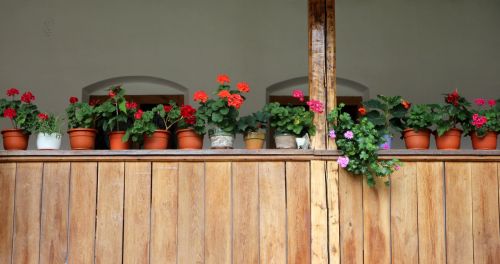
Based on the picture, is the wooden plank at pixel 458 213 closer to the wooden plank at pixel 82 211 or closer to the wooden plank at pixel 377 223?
the wooden plank at pixel 377 223

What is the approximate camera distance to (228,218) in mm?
4711

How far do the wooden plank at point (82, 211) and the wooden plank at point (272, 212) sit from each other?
3.80ft

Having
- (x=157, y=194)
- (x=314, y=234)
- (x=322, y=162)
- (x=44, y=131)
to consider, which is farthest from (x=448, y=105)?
(x=44, y=131)

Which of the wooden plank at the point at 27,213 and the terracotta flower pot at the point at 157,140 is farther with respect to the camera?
the terracotta flower pot at the point at 157,140

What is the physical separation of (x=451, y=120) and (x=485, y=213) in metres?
0.71

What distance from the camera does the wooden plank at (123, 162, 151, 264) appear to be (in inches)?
184

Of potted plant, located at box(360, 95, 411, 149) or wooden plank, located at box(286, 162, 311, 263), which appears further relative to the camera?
potted plant, located at box(360, 95, 411, 149)

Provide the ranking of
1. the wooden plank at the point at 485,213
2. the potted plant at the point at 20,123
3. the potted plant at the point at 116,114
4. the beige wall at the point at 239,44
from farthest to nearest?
1. the beige wall at the point at 239,44
2. the potted plant at the point at 20,123
3. the potted plant at the point at 116,114
4. the wooden plank at the point at 485,213

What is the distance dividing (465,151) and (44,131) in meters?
2.99

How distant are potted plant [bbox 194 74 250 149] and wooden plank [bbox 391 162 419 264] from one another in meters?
1.18

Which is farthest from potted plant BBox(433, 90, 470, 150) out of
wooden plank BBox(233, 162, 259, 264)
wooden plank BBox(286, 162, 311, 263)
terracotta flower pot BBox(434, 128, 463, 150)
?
wooden plank BBox(233, 162, 259, 264)

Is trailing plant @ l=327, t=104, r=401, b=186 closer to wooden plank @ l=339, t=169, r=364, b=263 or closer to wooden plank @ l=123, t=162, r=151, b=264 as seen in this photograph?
wooden plank @ l=339, t=169, r=364, b=263

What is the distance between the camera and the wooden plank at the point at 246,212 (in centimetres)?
468

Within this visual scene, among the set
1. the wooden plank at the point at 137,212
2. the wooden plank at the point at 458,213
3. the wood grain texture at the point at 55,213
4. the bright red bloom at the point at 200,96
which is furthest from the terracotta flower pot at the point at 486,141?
the wood grain texture at the point at 55,213
